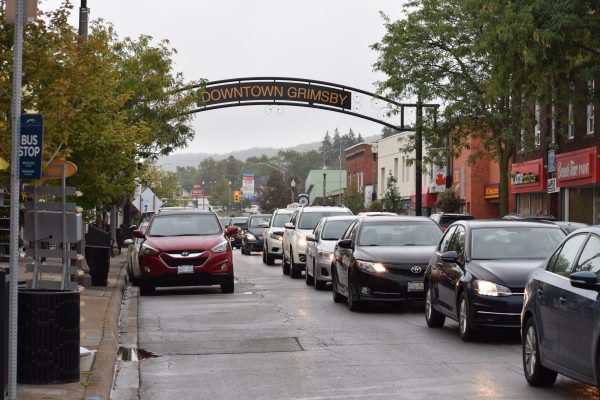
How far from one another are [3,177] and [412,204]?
187 ft

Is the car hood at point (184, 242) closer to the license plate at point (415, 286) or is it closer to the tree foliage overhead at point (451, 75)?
the license plate at point (415, 286)

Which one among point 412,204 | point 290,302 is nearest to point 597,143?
point 290,302

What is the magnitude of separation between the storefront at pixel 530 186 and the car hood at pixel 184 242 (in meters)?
21.9

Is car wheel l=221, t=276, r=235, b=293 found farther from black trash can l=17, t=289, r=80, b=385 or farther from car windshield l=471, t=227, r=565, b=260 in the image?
black trash can l=17, t=289, r=80, b=385

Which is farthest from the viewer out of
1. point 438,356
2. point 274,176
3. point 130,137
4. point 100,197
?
point 274,176

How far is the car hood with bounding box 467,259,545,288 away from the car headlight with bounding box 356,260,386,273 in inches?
151

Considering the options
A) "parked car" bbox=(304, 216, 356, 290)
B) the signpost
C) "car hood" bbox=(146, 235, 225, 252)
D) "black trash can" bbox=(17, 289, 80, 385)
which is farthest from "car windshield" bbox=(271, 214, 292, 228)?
the signpost

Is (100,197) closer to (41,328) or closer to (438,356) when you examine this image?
(438,356)

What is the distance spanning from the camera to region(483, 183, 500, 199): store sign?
5634cm

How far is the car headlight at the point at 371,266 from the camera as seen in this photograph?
712 inches

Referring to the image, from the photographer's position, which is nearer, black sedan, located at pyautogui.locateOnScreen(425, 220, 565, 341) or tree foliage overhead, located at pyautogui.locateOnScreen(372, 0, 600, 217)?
black sedan, located at pyautogui.locateOnScreen(425, 220, 565, 341)

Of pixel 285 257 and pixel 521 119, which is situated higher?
pixel 521 119

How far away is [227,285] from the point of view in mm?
23250

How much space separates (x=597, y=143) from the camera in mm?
37406
